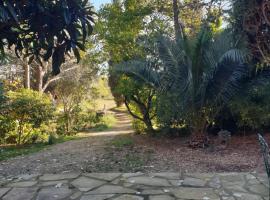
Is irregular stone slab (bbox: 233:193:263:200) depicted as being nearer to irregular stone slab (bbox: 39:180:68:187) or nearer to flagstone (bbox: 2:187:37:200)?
irregular stone slab (bbox: 39:180:68:187)

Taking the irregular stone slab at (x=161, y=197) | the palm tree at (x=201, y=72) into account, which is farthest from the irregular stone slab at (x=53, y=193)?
the palm tree at (x=201, y=72)

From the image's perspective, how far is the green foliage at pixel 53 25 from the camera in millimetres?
3418

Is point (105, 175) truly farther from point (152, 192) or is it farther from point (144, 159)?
point (144, 159)

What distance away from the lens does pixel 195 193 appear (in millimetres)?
4293

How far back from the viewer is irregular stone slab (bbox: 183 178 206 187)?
4.66 meters

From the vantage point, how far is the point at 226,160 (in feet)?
20.3

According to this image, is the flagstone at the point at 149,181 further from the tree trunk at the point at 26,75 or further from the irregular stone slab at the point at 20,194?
the tree trunk at the point at 26,75

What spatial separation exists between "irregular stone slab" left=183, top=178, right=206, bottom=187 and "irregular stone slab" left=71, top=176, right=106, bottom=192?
1202 millimetres

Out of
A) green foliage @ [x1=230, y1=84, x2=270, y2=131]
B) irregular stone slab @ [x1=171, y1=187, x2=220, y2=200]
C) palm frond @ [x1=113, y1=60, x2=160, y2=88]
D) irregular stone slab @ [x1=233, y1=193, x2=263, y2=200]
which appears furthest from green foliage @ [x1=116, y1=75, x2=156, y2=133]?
irregular stone slab @ [x1=233, y1=193, x2=263, y2=200]

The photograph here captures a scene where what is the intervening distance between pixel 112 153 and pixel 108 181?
6.87 feet

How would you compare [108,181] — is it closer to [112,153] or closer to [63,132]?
[112,153]

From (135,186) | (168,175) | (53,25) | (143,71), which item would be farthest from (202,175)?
(143,71)

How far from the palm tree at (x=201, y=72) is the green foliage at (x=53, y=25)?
12.4 feet

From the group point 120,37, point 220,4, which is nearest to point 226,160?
point 120,37
